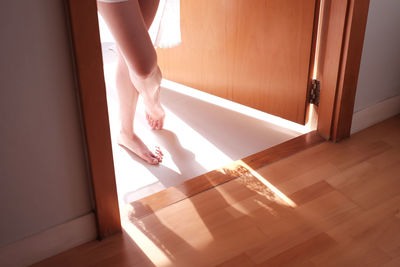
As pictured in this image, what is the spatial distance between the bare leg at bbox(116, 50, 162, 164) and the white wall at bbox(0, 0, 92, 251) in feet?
1.79

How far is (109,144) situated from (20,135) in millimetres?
246

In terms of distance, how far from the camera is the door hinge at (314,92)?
1.92 metres

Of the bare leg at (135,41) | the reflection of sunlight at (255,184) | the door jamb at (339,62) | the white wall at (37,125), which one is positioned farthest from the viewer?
the door jamb at (339,62)

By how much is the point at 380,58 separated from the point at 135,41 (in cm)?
110

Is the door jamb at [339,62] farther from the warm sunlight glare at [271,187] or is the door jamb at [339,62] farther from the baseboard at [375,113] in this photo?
the warm sunlight glare at [271,187]

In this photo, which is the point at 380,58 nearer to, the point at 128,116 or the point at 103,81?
the point at 128,116

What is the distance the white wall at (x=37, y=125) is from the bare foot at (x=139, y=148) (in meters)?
0.52

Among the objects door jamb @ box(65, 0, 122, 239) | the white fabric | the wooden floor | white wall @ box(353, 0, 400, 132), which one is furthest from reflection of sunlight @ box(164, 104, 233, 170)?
white wall @ box(353, 0, 400, 132)

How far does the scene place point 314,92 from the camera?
194 cm

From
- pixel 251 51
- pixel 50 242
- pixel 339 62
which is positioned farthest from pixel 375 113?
pixel 50 242

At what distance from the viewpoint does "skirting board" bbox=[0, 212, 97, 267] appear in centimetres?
124

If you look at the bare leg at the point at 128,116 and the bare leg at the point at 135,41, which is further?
the bare leg at the point at 128,116

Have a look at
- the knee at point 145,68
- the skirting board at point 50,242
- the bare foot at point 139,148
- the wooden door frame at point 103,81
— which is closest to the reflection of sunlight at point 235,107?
the wooden door frame at point 103,81

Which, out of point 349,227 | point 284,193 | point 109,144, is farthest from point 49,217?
point 349,227
